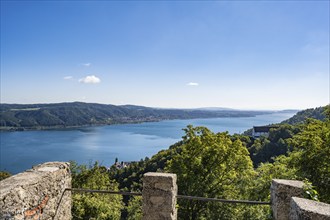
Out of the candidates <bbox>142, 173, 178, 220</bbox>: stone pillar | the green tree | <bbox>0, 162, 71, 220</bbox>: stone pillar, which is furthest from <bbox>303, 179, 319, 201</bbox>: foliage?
the green tree

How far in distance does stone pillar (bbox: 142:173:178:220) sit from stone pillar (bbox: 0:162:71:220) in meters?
1.31

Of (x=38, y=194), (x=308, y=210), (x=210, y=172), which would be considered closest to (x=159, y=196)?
(x=38, y=194)

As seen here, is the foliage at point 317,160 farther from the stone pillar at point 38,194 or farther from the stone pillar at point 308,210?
the stone pillar at point 38,194

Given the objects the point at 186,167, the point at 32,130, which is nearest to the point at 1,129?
the point at 32,130

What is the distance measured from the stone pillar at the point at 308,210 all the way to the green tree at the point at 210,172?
10.5m

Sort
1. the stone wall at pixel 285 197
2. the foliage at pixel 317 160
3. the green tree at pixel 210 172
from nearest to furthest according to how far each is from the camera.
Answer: the stone wall at pixel 285 197, the foliage at pixel 317 160, the green tree at pixel 210 172

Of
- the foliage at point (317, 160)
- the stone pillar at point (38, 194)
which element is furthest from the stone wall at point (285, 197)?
the foliage at point (317, 160)

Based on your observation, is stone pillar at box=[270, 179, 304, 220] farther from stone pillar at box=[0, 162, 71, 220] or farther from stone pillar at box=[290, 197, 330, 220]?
stone pillar at box=[0, 162, 71, 220]

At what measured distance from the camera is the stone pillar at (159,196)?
11.6 ft

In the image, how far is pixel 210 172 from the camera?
13234 mm

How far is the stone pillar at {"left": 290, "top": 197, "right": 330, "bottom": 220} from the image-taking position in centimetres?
200

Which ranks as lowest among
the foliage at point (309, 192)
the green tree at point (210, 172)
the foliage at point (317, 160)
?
the green tree at point (210, 172)

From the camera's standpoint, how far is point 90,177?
17.7 meters

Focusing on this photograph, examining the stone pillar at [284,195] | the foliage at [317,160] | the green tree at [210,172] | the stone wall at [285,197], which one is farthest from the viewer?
the green tree at [210,172]
